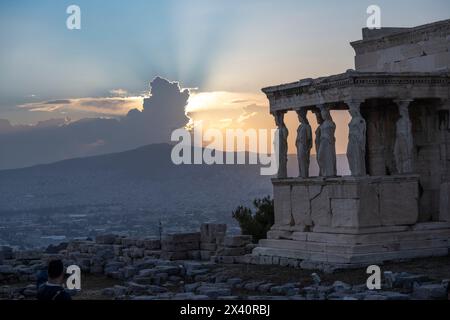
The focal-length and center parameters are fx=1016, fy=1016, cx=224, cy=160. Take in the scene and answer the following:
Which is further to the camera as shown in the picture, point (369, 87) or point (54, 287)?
point (369, 87)

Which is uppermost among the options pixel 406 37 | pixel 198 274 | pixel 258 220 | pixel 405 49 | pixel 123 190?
pixel 406 37

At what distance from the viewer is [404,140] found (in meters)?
20.1

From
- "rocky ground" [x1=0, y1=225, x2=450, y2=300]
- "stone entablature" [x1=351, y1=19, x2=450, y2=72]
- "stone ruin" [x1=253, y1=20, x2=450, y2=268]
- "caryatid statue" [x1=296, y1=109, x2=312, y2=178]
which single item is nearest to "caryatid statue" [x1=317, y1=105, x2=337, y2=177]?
"stone ruin" [x1=253, y1=20, x2=450, y2=268]

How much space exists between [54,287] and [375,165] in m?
12.3

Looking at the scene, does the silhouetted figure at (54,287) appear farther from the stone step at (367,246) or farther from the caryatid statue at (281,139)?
the caryatid statue at (281,139)

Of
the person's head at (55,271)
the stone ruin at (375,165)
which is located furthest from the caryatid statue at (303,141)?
the person's head at (55,271)

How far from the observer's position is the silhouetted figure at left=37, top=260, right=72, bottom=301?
10547 millimetres

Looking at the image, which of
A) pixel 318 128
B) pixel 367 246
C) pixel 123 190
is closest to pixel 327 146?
pixel 318 128

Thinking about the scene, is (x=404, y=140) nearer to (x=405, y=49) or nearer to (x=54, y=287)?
(x=405, y=49)

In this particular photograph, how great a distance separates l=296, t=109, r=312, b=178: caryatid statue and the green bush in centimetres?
739

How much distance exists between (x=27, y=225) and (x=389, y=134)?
2647 inches

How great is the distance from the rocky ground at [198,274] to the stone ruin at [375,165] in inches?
25.0

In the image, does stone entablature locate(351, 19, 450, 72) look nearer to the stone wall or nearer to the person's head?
the stone wall
